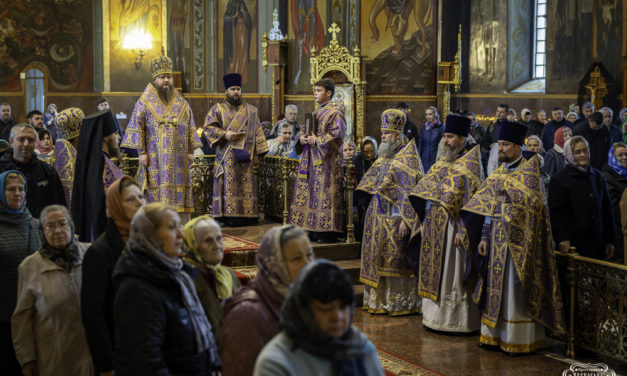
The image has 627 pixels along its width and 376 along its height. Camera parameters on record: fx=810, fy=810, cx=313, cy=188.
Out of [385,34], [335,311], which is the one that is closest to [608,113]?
[385,34]

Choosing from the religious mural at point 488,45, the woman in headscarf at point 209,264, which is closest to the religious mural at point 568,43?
the religious mural at point 488,45

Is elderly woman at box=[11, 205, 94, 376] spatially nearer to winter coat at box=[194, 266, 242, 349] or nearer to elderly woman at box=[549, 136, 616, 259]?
winter coat at box=[194, 266, 242, 349]

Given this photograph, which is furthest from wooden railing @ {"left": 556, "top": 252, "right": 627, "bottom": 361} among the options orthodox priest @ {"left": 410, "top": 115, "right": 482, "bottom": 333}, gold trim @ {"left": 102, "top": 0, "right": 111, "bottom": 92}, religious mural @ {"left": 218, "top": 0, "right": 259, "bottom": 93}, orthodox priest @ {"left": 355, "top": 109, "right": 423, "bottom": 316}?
gold trim @ {"left": 102, "top": 0, "right": 111, "bottom": 92}

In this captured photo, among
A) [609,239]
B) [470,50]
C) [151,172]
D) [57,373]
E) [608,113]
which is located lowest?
[57,373]

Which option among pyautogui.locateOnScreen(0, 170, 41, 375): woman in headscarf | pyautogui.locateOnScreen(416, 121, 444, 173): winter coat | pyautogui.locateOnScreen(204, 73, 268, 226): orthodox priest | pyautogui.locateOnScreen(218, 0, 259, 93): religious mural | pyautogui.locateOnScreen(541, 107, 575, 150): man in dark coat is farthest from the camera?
pyautogui.locateOnScreen(218, 0, 259, 93): religious mural

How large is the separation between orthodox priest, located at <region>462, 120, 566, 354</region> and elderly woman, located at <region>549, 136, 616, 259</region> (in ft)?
1.79

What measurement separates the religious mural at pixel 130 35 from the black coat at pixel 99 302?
643 inches

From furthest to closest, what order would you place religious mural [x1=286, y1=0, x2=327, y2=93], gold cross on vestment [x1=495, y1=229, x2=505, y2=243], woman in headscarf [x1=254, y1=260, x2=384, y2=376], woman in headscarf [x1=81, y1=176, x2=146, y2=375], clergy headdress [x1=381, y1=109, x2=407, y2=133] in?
religious mural [x1=286, y1=0, x2=327, y2=93] < clergy headdress [x1=381, y1=109, x2=407, y2=133] < gold cross on vestment [x1=495, y1=229, x2=505, y2=243] < woman in headscarf [x1=81, y1=176, x2=146, y2=375] < woman in headscarf [x1=254, y1=260, x2=384, y2=376]

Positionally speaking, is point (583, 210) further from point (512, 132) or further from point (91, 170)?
point (91, 170)

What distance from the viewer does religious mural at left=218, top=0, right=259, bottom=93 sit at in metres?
19.0

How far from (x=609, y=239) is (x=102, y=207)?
4633mm

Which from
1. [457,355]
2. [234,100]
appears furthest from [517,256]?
[234,100]

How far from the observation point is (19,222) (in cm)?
509

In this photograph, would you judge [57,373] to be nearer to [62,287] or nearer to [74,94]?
[62,287]
